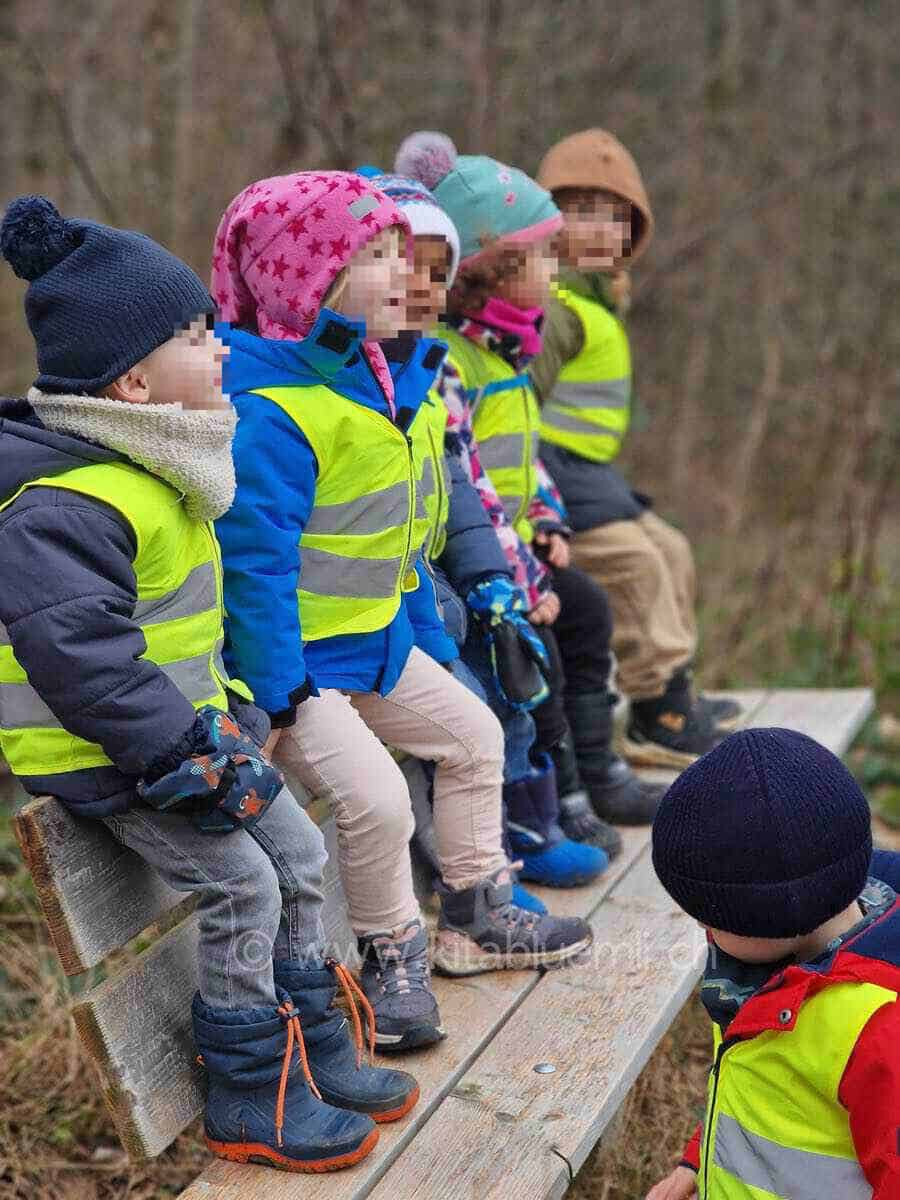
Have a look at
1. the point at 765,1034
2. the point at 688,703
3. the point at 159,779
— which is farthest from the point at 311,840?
the point at 688,703

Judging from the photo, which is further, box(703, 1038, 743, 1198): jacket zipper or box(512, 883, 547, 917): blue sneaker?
box(512, 883, 547, 917): blue sneaker

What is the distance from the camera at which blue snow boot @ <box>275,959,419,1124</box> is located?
236 centimetres

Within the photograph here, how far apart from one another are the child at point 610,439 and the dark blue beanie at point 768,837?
6.86ft

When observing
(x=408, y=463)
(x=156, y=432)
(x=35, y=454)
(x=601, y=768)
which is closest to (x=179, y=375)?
(x=156, y=432)

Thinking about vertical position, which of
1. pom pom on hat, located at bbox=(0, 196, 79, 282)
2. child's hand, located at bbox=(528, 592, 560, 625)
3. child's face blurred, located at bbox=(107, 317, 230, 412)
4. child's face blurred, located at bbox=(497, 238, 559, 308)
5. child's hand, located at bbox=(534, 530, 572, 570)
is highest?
pom pom on hat, located at bbox=(0, 196, 79, 282)

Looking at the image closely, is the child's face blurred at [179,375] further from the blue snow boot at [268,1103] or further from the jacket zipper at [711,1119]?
the jacket zipper at [711,1119]

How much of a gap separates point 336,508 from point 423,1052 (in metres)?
1.00

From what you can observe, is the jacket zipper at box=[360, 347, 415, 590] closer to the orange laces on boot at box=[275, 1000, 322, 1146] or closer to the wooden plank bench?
the wooden plank bench

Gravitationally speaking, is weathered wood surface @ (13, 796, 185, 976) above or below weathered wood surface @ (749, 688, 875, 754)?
above

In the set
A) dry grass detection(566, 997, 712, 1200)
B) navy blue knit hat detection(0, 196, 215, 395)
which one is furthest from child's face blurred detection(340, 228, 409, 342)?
dry grass detection(566, 997, 712, 1200)

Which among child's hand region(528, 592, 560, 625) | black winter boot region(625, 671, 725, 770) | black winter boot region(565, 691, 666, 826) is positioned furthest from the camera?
black winter boot region(625, 671, 725, 770)

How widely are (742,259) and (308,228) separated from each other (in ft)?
25.6

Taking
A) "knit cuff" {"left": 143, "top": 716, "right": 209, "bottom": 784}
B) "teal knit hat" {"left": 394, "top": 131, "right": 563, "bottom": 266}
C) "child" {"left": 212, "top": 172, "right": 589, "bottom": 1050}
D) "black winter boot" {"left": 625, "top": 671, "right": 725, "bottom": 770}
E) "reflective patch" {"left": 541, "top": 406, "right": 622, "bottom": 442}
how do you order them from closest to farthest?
1. "knit cuff" {"left": 143, "top": 716, "right": 209, "bottom": 784}
2. "child" {"left": 212, "top": 172, "right": 589, "bottom": 1050}
3. "teal knit hat" {"left": 394, "top": 131, "right": 563, "bottom": 266}
4. "reflective patch" {"left": 541, "top": 406, "right": 622, "bottom": 442}
5. "black winter boot" {"left": 625, "top": 671, "right": 725, "bottom": 770}

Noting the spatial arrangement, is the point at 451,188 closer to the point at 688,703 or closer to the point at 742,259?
the point at 688,703
